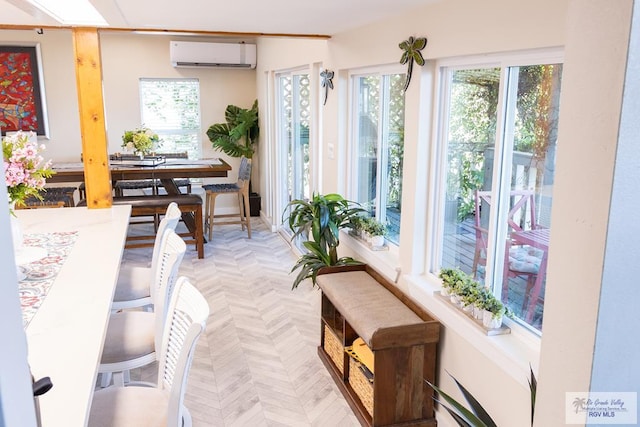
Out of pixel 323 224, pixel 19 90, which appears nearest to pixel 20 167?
pixel 323 224

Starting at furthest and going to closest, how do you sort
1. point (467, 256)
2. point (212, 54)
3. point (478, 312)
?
point (212, 54)
point (467, 256)
point (478, 312)

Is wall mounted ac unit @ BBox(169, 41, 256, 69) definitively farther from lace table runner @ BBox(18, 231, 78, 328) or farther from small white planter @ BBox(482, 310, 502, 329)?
small white planter @ BBox(482, 310, 502, 329)

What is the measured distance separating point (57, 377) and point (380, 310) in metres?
1.64

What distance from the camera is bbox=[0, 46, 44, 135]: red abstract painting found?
6652 mm

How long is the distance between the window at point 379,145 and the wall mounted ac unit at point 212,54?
141 inches

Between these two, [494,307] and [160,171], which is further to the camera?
[160,171]

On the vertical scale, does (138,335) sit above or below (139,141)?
below

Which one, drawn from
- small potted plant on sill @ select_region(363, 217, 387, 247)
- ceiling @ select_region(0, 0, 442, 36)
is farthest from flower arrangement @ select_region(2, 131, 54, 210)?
small potted plant on sill @ select_region(363, 217, 387, 247)

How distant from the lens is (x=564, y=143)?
49.4 inches

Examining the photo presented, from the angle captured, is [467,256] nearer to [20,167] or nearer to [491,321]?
[491,321]

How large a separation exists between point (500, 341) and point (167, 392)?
1346mm

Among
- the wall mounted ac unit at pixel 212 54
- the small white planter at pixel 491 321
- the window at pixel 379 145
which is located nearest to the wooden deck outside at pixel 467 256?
the small white planter at pixel 491 321

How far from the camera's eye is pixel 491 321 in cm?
233

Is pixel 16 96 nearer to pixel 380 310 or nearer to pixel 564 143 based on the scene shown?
pixel 380 310
